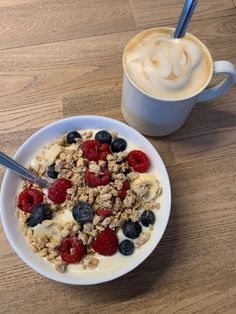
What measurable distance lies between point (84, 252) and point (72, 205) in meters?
0.07

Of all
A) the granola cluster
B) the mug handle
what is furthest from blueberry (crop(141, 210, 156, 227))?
the mug handle

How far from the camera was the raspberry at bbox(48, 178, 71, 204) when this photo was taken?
56 cm

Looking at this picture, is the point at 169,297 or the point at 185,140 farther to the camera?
the point at 185,140

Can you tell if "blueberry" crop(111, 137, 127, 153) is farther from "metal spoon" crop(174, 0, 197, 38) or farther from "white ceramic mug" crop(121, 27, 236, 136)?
"metal spoon" crop(174, 0, 197, 38)

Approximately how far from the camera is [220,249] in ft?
2.05

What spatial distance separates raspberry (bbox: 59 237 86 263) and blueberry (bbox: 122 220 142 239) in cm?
Answer: 7

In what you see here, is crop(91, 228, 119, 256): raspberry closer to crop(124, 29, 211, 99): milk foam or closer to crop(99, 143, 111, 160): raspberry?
crop(99, 143, 111, 160): raspberry

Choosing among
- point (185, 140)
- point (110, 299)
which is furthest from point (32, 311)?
point (185, 140)

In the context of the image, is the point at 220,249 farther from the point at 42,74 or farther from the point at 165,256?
the point at 42,74

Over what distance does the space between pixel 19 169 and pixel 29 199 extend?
0.16ft

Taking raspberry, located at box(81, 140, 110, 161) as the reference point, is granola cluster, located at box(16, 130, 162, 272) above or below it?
below

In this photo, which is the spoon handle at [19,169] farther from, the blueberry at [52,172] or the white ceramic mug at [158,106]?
the white ceramic mug at [158,106]

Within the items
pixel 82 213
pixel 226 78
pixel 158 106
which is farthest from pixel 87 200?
pixel 226 78

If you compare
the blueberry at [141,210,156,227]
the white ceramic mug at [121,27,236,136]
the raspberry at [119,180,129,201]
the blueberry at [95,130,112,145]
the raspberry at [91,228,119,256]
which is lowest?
the raspberry at [91,228,119,256]
